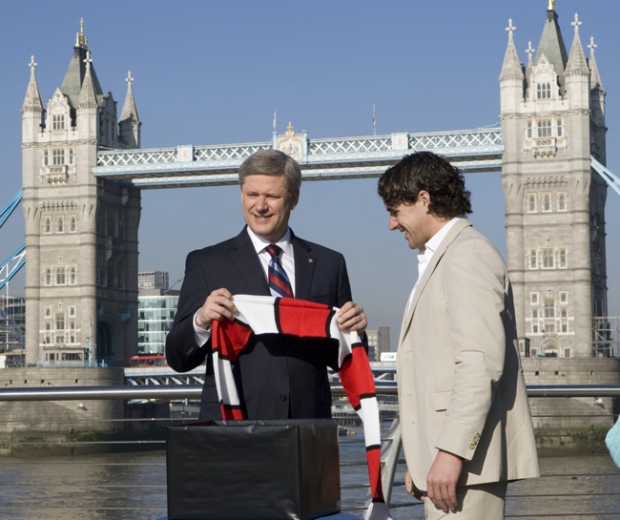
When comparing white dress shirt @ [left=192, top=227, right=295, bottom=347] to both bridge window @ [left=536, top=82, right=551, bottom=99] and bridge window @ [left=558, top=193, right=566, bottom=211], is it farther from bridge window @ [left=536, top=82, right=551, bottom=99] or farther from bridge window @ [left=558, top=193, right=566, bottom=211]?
bridge window @ [left=536, top=82, right=551, bottom=99]

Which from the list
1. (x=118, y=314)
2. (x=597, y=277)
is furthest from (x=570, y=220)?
(x=118, y=314)

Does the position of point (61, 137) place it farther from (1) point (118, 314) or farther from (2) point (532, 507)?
(2) point (532, 507)

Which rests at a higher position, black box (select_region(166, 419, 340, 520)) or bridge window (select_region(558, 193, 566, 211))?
bridge window (select_region(558, 193, 566, 211))

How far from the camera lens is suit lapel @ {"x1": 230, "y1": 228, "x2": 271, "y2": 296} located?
10.3ft

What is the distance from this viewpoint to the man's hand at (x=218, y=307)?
2.90m

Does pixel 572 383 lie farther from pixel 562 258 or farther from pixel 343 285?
pixel 343 285

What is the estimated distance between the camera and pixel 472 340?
101 inches

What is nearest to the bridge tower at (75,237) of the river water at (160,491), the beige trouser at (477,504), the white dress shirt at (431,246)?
the river water at (160,491)

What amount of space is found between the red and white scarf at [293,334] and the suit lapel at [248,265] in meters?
0.15

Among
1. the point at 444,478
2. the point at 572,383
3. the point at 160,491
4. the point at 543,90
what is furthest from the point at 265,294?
the point at 543,90

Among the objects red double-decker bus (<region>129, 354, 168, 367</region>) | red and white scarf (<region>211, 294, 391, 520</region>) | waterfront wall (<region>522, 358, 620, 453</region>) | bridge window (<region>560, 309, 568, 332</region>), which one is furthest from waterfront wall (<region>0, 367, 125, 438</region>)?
red and white scarf (<region>211, 294, 391, 520</region>)

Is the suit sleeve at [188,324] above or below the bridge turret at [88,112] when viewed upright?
below

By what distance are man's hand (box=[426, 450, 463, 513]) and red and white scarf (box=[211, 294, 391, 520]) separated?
1.16ft

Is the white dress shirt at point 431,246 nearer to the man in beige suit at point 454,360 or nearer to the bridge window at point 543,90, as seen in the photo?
the man in beige suit at point 454,360
